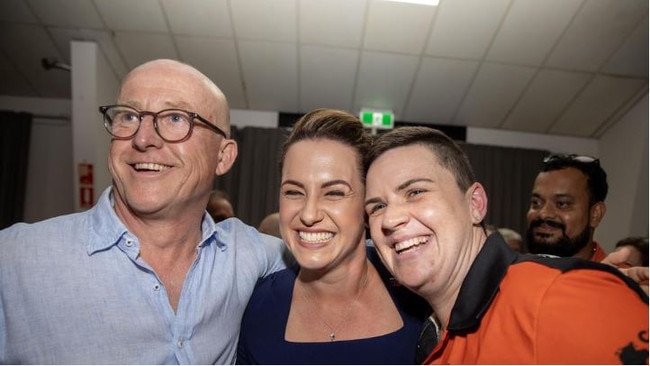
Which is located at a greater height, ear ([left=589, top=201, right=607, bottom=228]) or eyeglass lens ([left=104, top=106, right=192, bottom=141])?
eyeglass lens ([left=104, top=106, right=192, bottom=141])

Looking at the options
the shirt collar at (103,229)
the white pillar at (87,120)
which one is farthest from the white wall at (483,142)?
the shirt collar at (103,229)

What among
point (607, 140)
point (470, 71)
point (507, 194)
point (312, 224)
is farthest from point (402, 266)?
point (607, 140)

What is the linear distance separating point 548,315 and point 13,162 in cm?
654

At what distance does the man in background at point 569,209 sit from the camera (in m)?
2.69

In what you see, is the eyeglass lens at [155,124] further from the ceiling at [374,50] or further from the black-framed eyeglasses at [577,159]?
the ceiling at [374,50]

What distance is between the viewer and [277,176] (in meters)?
5.82

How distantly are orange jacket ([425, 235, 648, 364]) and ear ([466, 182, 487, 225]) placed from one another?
0.20 m

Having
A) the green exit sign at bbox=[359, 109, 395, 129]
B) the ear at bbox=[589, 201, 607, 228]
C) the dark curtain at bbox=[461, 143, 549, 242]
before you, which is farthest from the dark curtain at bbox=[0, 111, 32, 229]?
the ear at bbox=[589, 201, 607, 228]

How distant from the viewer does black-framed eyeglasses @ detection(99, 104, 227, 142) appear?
1.52 m

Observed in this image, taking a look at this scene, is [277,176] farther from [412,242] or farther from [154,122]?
[412,242]

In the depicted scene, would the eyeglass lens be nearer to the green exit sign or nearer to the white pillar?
the white pillar

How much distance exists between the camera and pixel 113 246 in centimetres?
146

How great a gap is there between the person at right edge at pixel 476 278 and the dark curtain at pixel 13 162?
5.79 metres

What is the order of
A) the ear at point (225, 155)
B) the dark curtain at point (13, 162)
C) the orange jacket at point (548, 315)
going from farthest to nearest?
1. the dark curtain at point (13, 162)
2. the ear at point (225, 155)
3. the orange jacket at point (548, 315)
